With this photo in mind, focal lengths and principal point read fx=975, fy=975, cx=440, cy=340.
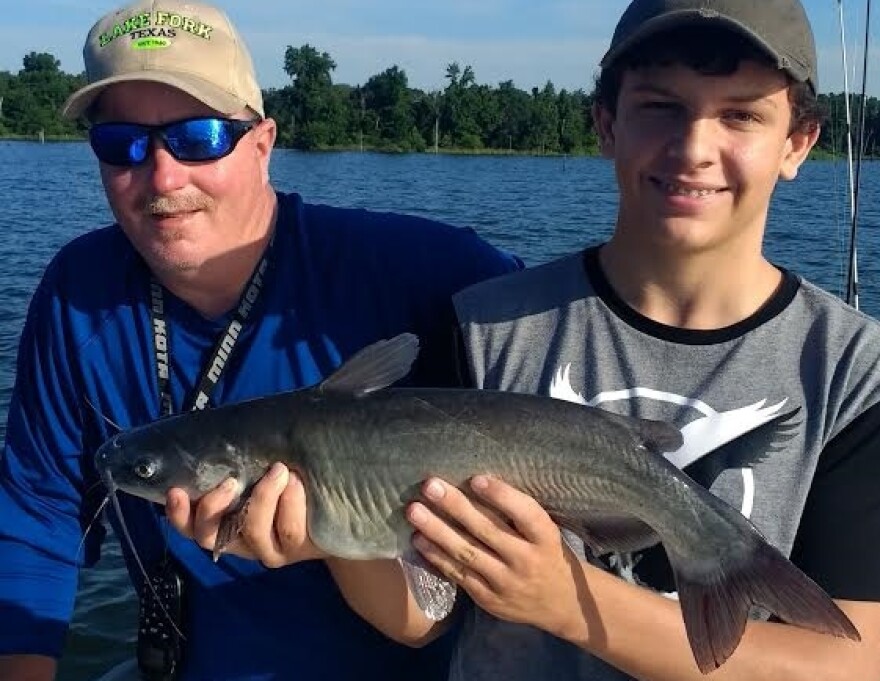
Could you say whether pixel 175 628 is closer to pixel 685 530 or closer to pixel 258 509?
pixel 258 509

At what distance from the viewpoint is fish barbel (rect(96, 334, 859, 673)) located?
6.73 feet

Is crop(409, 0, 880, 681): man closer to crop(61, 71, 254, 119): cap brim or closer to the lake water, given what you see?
crop(61, 71, 254, 119): cap brim

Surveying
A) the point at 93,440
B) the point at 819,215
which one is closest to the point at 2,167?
the point at 819,215

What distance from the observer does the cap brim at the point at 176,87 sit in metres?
2.73

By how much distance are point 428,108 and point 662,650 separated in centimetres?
10312

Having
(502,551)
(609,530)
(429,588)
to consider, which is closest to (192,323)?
(429,588)

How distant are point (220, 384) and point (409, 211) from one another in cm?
2853

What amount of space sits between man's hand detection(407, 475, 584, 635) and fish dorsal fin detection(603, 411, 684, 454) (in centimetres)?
27

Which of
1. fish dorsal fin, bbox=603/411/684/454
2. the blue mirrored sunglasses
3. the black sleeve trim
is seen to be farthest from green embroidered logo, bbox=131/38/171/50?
the black sleeve trim

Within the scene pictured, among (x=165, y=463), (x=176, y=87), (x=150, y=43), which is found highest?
(x=150, y=43)

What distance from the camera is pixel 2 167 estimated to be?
164 ft

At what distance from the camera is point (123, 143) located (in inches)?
109

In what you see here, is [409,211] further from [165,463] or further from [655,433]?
[655,433]

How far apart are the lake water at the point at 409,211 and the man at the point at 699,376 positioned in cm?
500
